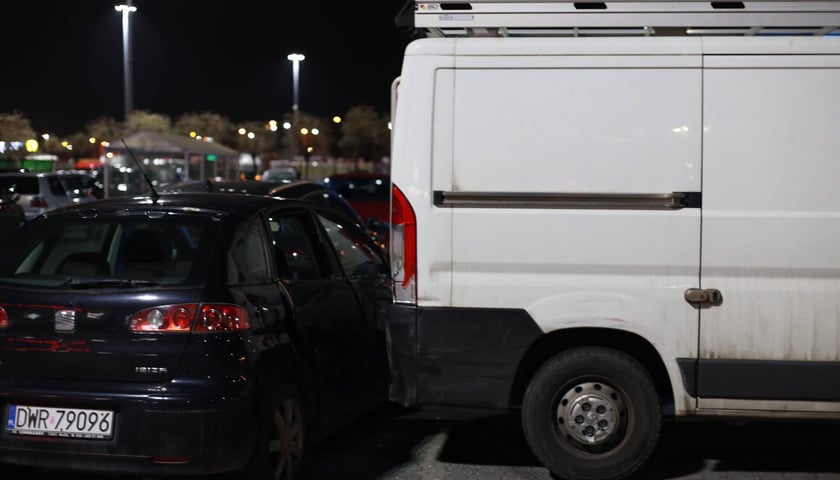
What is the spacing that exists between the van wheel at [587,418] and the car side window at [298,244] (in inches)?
61.8

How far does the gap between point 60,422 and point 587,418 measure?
275 centimetres

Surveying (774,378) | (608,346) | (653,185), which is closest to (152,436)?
(608,346)

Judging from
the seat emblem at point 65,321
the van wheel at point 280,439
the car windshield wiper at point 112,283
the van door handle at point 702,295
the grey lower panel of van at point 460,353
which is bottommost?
the van wheel at point 280,439

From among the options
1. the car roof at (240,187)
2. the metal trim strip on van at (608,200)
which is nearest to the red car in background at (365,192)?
the car roof at (240,187)

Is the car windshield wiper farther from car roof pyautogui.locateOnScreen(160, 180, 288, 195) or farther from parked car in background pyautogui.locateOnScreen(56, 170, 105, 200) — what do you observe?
parked car in background pyautogui.locateOnScreen(56, 170, 105, 200)

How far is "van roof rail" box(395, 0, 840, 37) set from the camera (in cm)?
535

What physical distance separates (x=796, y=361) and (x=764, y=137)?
1218 millimetres

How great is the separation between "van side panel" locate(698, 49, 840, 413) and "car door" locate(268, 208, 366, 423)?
84.2 inches

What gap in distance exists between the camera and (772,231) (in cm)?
514

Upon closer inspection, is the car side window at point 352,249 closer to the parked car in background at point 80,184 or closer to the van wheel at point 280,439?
the van wheel at point 280,439

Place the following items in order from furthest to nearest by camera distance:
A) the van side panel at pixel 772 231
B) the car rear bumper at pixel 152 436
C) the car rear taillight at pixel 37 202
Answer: the car rear taillight at pixel 37 202 → the van side panel at pixel 772 231 → the car rear bumper at pixel 152 436

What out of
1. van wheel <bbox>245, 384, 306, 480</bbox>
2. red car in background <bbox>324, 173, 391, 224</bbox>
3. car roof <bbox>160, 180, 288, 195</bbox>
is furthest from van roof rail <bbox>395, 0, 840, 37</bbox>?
red car in background <bbox>324, 173, 391, 224</bbox>

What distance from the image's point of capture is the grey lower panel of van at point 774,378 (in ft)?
17.1

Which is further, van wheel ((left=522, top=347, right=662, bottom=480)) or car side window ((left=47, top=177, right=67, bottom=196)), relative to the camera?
car side window ((left=47, top=177, right=67, bottom=196))
